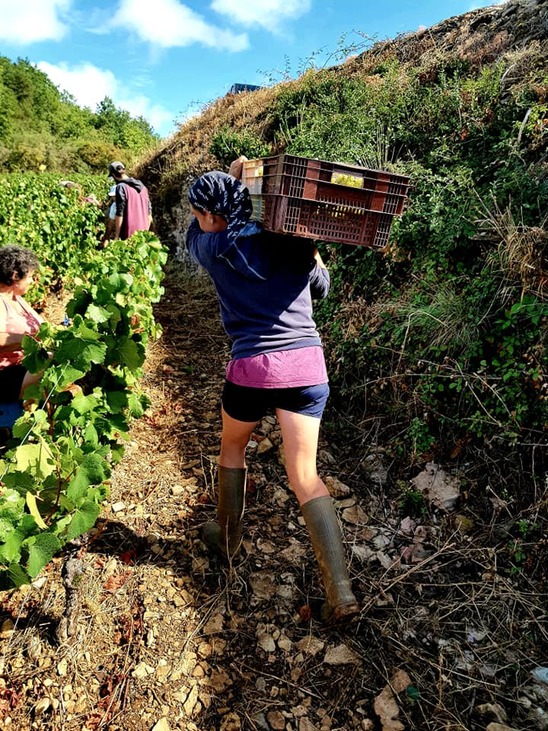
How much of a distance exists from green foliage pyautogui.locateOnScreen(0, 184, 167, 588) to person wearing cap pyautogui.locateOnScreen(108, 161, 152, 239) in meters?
2.72

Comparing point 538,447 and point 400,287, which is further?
point 400,287

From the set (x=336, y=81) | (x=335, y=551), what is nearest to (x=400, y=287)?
(x=335, y=551)

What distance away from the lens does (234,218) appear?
201cm

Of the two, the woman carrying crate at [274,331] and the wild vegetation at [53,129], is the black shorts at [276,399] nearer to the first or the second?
the woman carrying crate at [274,331]

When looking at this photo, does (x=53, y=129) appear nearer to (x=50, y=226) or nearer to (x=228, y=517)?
(x=50, y=226)

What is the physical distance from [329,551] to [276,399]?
0.70 metres

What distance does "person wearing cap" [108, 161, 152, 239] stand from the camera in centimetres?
622

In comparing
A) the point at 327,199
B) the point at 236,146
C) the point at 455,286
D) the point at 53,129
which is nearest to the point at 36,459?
the point at 327,199

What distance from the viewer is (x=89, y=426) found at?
2.47 meters

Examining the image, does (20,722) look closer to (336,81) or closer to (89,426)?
(89,426)

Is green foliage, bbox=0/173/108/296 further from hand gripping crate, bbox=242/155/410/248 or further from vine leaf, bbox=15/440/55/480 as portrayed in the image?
hand gripping crate, bbox=242/155/410/248

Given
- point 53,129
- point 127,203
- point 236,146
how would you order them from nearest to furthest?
point 127,203
point 236,146
point 53,129

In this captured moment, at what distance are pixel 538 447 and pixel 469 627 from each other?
102cm

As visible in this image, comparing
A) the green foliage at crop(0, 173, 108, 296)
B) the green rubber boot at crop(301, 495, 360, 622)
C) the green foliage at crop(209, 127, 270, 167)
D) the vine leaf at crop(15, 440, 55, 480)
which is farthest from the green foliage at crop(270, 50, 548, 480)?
the green foliage at crop(0, 173, 108, 296)
